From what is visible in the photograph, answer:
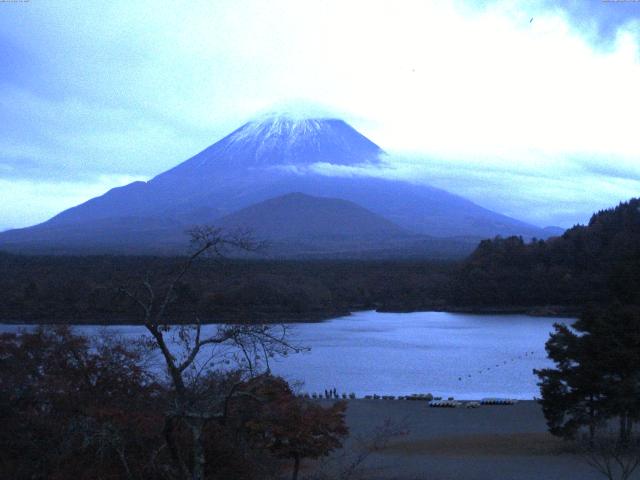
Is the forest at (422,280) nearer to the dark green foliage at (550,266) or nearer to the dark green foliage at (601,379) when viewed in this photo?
the dark green foliage at (550,266)

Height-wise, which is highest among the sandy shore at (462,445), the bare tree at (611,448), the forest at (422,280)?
the forest at (422,280)

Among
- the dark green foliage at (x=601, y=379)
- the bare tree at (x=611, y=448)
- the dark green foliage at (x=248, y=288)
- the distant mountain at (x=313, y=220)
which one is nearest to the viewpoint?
the bare tree at (x=611, y=448)

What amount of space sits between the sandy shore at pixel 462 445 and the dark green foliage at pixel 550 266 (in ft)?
99.9

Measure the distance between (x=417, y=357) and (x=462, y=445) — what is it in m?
14.1

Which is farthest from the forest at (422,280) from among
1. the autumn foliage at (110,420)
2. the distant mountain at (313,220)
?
the distant mountain at (313,220)

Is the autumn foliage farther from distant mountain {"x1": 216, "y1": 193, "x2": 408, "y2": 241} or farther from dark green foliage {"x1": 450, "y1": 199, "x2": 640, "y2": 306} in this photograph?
distant mountain {"x1": 216, "y1": 193, "x2": 408, "y2": 241}

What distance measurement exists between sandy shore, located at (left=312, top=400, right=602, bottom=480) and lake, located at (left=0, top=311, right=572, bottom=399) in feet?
7.97

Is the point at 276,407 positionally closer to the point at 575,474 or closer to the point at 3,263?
the point at 575,474

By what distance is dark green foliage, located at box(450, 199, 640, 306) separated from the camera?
157ft

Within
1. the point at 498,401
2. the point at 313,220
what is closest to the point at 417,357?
the point at 498,401

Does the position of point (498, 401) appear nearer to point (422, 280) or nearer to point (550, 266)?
point (550, 266)

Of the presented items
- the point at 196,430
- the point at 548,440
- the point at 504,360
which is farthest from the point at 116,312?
the point at 196,430

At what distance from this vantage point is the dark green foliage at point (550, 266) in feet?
157

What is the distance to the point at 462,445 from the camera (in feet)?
43.5
